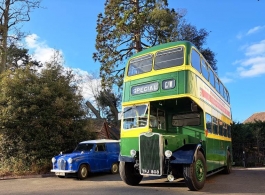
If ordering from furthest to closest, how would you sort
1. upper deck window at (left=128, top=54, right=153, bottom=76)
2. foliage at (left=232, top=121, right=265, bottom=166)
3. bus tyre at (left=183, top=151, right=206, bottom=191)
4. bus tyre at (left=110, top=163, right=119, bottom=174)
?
foliage at (left=232, top=121, right=265, bottom=166)
bus tyre at (left=110, top=163, right=119, bottom=174)
upper deck window at (left=128, top=54, right=153, bottom=76)
bus tyre at (left=183, top=151, right=206, bottom=191)

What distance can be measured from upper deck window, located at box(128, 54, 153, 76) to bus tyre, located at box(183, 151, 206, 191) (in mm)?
3473

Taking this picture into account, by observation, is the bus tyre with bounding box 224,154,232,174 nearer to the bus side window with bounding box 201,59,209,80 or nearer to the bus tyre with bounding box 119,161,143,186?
the bus side window with bounding box 201,59,209,80

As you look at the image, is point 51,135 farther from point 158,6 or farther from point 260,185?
point 158,6

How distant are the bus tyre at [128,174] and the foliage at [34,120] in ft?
21.4

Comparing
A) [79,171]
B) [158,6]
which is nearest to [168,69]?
[79,171]

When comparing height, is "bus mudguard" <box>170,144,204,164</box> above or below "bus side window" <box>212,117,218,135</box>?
below

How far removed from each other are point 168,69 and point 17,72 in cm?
1036

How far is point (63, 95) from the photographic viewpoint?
1684 cm

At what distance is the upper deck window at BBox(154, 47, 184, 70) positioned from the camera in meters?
9.70

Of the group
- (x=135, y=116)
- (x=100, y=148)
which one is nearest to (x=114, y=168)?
(x=100, y=148)

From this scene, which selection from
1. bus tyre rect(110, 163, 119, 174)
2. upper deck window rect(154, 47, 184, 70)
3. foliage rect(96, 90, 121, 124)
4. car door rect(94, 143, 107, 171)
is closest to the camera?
upper deck window rect(154, 47, 184, 70)

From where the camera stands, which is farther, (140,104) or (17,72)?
(17,72)

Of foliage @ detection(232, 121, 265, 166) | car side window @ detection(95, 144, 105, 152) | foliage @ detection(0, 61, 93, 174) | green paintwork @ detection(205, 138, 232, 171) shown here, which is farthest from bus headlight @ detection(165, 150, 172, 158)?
foliage @ detection(232, 121, 265, 166)

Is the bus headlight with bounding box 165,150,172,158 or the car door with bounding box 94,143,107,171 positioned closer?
the bus headlight with bounding box 165,150,172,158
